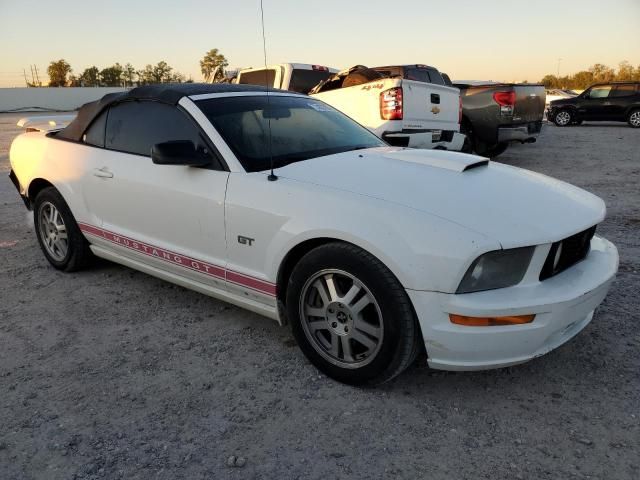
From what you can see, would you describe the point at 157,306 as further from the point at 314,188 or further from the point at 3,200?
the point at 3,200

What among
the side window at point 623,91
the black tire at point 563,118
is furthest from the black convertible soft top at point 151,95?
the black tire at point 563,118

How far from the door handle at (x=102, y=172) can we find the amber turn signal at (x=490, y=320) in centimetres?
256

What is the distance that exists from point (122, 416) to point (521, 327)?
1.87 m

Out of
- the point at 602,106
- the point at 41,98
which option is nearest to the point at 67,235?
the point at 602,106

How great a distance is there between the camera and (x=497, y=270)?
90.4 inches

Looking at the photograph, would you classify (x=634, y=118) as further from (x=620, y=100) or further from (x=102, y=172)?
(x=102, y=172)

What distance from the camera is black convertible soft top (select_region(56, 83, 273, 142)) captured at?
3477mm

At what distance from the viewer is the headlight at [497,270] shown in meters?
2.26

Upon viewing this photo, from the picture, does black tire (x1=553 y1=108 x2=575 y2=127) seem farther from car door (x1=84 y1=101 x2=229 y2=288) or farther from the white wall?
the white wall

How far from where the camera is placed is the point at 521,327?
228 centimetres

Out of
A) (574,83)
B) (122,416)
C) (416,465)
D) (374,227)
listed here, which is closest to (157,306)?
(122,416)

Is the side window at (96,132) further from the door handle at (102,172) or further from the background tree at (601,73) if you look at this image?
the background tree at (601,73)

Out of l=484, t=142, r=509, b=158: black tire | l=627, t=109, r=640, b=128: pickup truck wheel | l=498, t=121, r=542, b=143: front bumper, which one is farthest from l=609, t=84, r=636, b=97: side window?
l=498, t=121, r=542, b=143: front bumper

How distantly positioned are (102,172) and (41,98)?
4522 cm
